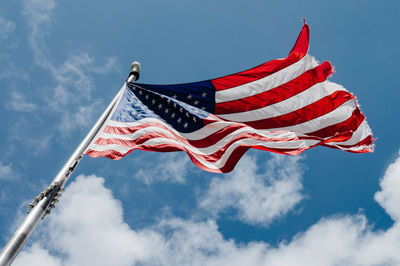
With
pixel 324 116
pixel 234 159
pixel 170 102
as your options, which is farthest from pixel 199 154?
pixel 324 116

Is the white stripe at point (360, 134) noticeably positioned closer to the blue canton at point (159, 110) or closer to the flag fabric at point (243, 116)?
the flag fabric at point (243, 116)

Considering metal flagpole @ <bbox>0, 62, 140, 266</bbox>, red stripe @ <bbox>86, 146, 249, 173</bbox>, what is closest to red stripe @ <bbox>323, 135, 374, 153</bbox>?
red stripe @ <bbox>86, 146, 249, 173</bbox>

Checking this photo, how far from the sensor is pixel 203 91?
11.3 m

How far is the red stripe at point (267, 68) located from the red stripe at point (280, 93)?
0.53 meters

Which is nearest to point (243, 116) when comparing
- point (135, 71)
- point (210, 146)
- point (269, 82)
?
point (269, 82)

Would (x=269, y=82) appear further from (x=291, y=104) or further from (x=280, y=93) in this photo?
(x=291, y=104)

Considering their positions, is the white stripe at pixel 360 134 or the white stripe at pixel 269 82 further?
the white stripe at pixel 269 82

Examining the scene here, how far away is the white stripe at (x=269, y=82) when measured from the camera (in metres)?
11.5

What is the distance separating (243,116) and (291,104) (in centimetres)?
158

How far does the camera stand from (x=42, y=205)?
20.7 ft

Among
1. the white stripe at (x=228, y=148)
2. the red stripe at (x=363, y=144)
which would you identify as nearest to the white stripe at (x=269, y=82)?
the white stripe at (x=228, y=148)

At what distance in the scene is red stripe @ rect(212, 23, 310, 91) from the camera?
11.6 m

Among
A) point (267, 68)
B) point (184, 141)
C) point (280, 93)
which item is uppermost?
point (267, 68)

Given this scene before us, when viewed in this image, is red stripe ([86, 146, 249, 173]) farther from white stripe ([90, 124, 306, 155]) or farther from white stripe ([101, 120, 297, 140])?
white stripe ([101, 120, 297, 140])
